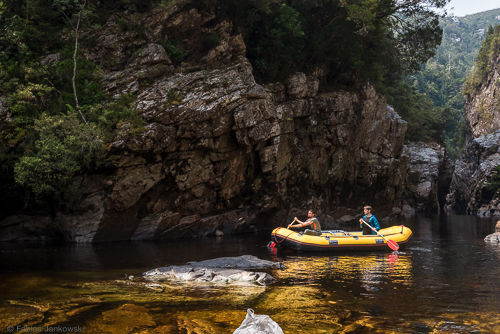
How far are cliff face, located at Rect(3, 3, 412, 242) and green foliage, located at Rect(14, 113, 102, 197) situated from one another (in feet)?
3.54

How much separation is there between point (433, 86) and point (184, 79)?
67.1 m

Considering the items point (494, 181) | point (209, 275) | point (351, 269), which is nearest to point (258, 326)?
point (209, 275)

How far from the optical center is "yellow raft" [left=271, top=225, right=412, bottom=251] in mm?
14469

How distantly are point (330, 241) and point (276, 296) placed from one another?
6978 millimetres

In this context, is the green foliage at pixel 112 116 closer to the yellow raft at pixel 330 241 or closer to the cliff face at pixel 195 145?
the cliff face at pixel 195 145

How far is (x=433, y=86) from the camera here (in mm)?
75562

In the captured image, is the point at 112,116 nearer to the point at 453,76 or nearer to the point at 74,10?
the point at 74,10

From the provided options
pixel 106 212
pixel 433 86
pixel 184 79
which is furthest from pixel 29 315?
pixel 433 86

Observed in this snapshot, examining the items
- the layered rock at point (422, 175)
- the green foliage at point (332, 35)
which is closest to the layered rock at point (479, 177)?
the layered rock at point (422, 175)

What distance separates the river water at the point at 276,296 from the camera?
6156 millimetres

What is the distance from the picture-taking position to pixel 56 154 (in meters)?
15.5

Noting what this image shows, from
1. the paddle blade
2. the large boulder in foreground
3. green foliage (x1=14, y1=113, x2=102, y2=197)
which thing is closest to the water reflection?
the paddle blade

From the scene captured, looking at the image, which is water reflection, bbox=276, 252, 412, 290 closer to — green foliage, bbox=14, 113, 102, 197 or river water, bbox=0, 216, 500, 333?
river water, bbox=0, 216, 500, 333

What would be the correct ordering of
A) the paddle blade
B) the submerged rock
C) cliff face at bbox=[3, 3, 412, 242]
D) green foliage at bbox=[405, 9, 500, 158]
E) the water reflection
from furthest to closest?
1. green foliage at bbox=[405, 9, 500, 158]
2. cliff face at bbox=[3, 3, 412, 242]
3. the paddle blade
4. the water reflection
5. the submerged rock
